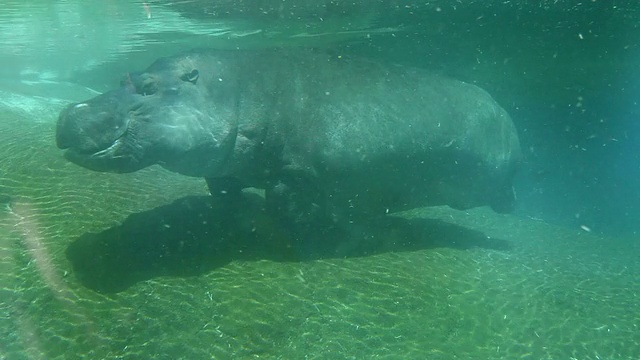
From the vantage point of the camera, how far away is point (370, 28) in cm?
1390

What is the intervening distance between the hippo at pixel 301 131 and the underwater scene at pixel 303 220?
0.10ft

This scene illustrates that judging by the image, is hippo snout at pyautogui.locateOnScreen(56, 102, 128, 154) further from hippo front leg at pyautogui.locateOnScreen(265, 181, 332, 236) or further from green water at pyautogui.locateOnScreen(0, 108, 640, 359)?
hippo front leg at pyautogui.locateOnScreen(265, 181, 332, 236)

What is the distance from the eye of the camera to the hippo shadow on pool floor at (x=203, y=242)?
570 centimetres

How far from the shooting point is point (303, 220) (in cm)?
746

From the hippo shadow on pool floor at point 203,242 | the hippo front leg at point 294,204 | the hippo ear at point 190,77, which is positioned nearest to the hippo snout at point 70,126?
the hippo shadow on pool floor at point 203,242

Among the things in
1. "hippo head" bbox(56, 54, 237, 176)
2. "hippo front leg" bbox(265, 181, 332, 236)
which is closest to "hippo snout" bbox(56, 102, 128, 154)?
"hippo head" bbox(56, 54, 237, 176)

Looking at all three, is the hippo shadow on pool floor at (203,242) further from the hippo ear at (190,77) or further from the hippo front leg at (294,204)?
the hippo ear at (190,77)

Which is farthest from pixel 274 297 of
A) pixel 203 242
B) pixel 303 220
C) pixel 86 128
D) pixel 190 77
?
pixel 190 77

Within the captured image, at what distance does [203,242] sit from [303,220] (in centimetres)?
158

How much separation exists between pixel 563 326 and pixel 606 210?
15824mm

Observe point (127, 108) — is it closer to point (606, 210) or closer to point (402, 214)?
point (402, 214)

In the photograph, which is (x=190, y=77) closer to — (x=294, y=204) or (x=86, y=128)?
(x=86, y=128)

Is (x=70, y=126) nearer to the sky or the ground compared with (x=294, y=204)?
nearer to the sky

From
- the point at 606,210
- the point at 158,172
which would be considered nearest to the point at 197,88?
the point at 158,172
